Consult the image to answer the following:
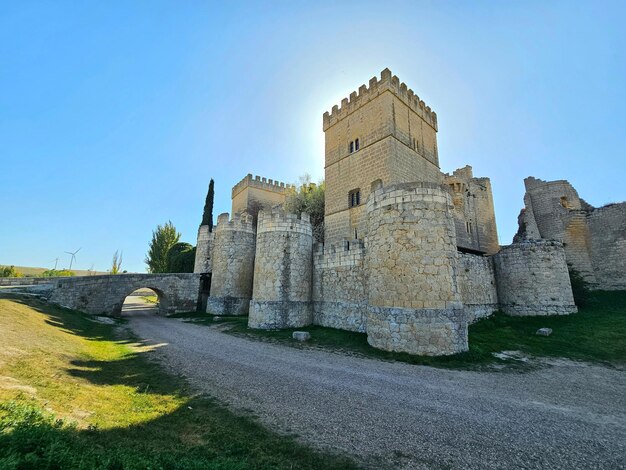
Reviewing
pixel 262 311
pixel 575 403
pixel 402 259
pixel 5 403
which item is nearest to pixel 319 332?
pixel 262 311

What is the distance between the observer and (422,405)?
5855mm

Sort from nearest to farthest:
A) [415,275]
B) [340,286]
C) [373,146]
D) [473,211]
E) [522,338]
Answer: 1. [415,275]
2. [522,338]
3. [340,286]
4. [373,146]
5. [473,211]

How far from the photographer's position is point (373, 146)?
20828mm

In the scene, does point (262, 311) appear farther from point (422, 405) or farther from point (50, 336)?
point (422, 405)

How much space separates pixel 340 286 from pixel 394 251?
521 centimetres

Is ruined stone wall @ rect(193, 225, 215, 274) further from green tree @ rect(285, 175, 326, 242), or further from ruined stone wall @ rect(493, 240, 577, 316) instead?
ruined stone wall @ rect(493, 240, 577, 316)

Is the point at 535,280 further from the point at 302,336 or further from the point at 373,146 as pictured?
the point at 302,336

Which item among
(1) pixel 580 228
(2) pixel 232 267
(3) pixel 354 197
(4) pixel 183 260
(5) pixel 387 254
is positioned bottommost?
(5) pixel 387 254

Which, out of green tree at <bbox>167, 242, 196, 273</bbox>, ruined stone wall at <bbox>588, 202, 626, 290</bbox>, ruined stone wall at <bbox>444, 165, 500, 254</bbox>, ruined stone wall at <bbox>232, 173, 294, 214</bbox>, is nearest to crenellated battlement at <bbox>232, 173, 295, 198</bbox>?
ruined stone wall at <bbox>232, 173, 294, 214</bbox>

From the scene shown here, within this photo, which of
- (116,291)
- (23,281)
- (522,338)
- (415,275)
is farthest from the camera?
(116,291)

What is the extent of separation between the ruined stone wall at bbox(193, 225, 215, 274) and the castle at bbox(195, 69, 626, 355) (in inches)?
3.9

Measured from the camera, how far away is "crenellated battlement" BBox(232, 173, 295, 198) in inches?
1455

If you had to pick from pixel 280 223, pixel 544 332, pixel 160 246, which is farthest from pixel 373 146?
pixel 160 246

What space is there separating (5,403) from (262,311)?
1179cm
